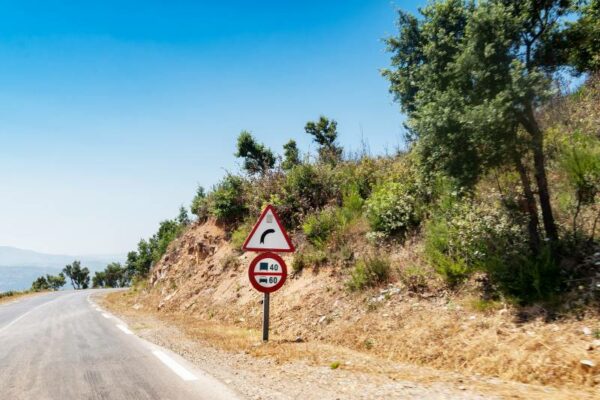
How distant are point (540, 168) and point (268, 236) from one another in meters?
5.36

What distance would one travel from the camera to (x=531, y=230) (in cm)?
744

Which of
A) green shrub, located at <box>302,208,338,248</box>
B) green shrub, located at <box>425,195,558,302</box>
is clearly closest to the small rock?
green shrub, located at <box>425,195,558,302</box>

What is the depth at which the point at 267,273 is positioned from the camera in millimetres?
8156

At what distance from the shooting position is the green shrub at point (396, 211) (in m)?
10.2

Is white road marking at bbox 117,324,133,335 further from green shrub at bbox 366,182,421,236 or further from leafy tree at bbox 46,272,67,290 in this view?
leafy tree at bbox 46,272,67,290

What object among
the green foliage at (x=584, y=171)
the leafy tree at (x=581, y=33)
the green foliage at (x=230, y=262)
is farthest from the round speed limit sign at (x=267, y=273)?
the green foliage at (x=230, y=262)

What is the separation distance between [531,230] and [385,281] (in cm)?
316

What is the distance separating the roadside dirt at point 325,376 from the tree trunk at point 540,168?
3.62 m

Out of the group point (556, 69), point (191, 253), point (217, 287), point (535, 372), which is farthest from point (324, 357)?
point (191, 253)

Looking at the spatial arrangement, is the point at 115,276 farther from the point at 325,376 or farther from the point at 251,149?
the point at 325,376

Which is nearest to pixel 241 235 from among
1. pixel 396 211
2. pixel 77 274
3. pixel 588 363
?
pixel 396 211

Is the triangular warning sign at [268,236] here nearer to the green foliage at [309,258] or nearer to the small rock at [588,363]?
the green foliage at [309,258]

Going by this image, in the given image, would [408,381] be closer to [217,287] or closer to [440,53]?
[440,53]

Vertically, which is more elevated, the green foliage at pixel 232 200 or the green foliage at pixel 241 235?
the green foliage at pixel 232 200
